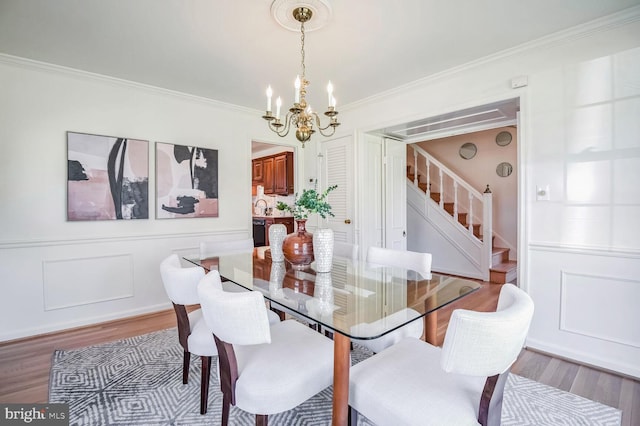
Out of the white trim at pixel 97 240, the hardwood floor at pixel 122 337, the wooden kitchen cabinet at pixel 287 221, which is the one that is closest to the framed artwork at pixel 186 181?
the white trim at pixel 97 240

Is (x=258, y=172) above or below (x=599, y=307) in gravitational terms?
→ above

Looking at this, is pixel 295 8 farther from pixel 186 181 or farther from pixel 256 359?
pixel 186 181

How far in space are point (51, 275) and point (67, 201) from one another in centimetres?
71

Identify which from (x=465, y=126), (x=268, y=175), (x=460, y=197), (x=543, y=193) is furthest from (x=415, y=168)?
(x=543, y=193)

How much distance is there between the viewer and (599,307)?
2.20 m

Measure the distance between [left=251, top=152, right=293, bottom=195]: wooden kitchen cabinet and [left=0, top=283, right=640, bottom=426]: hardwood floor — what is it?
327 centimetres

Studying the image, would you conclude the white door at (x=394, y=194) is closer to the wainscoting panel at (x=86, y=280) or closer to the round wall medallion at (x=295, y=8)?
the round wall medallion at (x=295, y=8)

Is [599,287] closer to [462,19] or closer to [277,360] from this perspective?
[462,19]

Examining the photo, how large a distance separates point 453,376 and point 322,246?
961mm

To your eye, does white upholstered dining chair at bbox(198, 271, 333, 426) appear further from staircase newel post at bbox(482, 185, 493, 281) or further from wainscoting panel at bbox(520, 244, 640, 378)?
staircase newel post at bbox(482, 185, 493, 281)

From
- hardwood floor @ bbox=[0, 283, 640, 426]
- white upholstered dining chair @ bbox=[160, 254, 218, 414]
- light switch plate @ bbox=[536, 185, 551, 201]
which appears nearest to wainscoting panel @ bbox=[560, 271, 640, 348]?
hardwood floor @ bbox=[0, 283, 640, 426]

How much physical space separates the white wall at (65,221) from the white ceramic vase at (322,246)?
7.52ft

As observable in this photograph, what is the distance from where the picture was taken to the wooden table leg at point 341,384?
116 cm

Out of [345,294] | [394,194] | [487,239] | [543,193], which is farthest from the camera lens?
[487,239]
